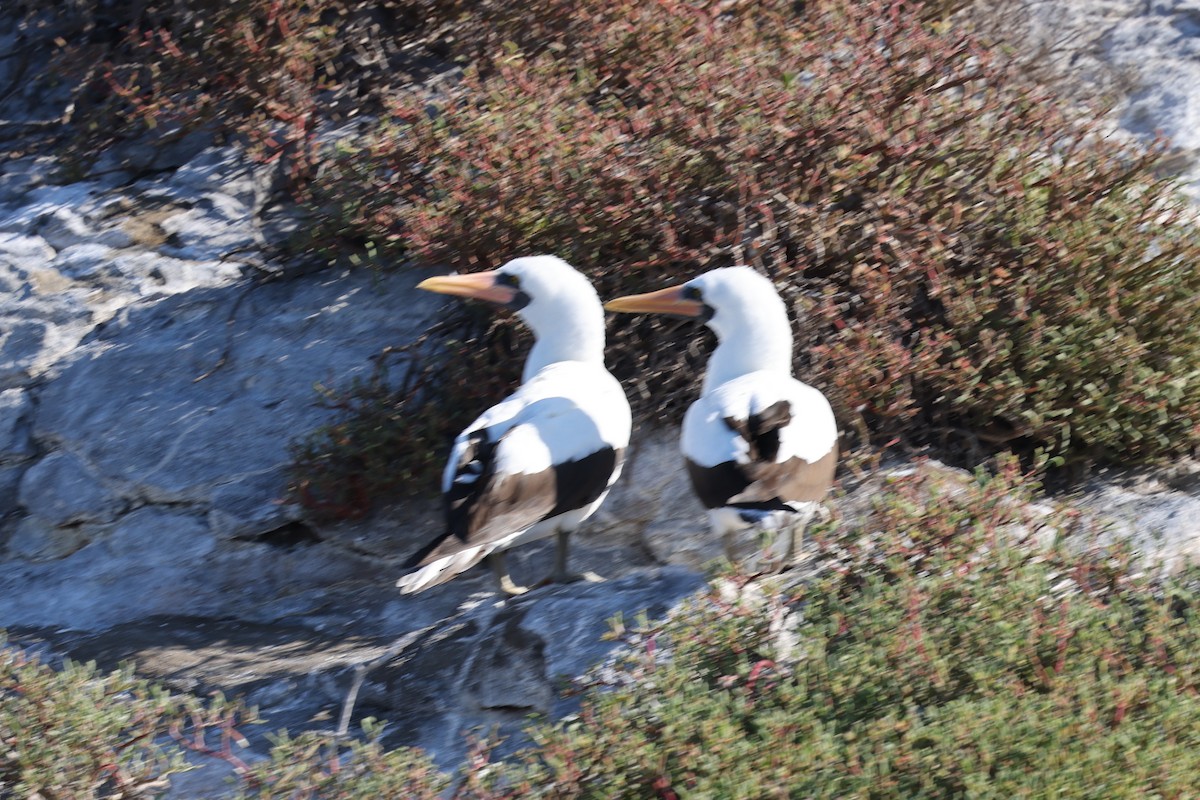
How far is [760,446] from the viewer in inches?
205

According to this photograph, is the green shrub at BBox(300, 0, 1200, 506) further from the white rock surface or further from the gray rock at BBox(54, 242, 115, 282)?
the gray rock at BBox(54, 242, 115, 282)

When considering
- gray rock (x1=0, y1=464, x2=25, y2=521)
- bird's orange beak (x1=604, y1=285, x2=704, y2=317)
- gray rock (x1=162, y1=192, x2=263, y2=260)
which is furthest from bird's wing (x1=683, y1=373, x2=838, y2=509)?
gray rock (x1=0, y1=464, x2=25, y2=521)

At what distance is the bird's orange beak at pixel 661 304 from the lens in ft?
19.7

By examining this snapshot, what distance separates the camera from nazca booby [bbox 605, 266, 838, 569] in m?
5.12

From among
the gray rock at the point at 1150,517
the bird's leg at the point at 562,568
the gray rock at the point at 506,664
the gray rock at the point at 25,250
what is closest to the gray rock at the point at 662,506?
the bird's leg at the point at 562,568

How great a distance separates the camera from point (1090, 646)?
171 inches

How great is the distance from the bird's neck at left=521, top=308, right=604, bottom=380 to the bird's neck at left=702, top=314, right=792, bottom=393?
0.57 metres

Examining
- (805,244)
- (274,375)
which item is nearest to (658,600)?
(805,244)

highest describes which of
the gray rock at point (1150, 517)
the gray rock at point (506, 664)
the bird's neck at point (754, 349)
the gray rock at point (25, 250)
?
the gray rock at point (25, 250)

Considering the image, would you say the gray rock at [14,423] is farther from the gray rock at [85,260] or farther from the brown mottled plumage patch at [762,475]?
the brown mottled plumage patch at [762,475]

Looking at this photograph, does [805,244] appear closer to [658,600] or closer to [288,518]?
[658,600]

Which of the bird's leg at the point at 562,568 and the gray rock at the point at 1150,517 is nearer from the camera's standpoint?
the gray rock at the point at 1150,517

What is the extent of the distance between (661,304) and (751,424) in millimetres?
965

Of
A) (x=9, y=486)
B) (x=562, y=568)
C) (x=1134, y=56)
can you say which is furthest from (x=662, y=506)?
(x=1134, y=56)
